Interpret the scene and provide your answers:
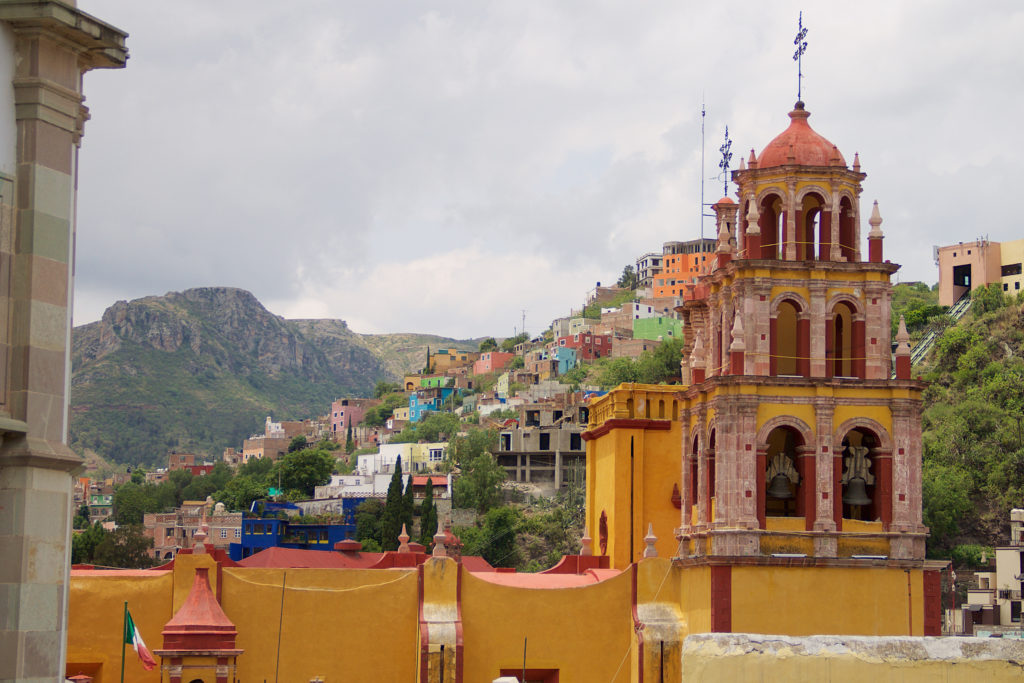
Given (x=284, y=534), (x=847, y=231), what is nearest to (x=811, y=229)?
(x=847, y=231)

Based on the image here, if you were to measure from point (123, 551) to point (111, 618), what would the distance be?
7656cm

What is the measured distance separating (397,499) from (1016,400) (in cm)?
4356

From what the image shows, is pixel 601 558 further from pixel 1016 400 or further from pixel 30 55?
pixel 1016 400

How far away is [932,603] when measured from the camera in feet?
101

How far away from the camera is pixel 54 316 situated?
515 inches

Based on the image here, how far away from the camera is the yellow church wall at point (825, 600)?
30.2 meters

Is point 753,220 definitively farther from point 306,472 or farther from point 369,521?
point 306,472

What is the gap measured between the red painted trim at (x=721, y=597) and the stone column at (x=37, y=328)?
18595mm

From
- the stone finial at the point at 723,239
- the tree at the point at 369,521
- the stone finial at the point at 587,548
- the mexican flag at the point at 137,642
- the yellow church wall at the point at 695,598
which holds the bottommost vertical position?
the tree at the point at 369,521

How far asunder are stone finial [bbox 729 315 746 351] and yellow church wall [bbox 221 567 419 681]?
7.83 metres

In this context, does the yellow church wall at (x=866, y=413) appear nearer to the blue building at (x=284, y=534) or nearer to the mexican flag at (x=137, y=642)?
the mexican flag at (x=137, y=642)

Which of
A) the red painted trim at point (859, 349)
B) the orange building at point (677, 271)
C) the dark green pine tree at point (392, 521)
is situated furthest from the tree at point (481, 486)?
the red painted trim at point (859, 349)

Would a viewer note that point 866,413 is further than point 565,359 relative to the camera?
No

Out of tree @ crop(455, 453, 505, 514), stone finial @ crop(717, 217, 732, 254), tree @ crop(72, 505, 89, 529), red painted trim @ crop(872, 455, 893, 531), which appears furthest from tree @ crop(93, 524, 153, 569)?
red painted trim @ crop(872, 455, 893, 531)
